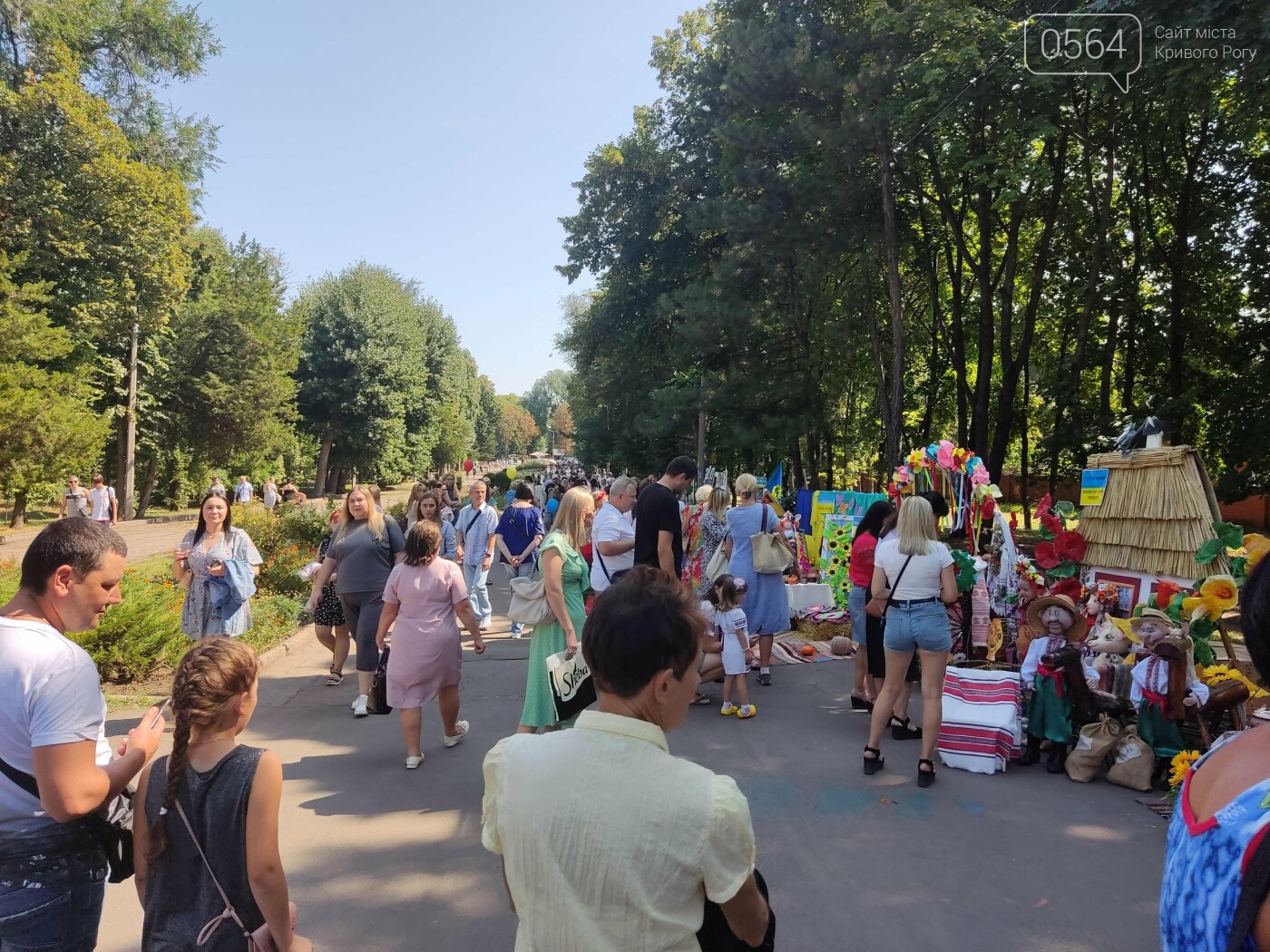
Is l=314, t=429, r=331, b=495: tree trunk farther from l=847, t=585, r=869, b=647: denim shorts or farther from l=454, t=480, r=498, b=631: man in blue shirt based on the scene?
l=847, t=585, r=869, b=647: denim shorts

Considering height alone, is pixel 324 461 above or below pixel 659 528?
above

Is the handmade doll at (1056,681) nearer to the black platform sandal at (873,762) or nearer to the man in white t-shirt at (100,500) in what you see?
the black platform sandal at (873,762)

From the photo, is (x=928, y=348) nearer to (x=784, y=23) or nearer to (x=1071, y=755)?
(x=784, y=23)

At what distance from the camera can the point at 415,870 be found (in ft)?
12.4

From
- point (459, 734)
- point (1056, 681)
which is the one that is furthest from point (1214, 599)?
point (459, 734)

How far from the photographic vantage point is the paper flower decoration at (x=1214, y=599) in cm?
459

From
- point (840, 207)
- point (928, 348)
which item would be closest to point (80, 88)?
point (840, 207)

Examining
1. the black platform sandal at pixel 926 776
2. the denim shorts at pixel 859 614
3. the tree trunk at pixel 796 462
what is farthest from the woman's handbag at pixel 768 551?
the tree trunk at pixel 796 462

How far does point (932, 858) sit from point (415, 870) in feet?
8.57

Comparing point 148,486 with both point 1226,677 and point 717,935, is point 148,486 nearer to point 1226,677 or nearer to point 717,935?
point 1226,677

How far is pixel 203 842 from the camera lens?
1.94m

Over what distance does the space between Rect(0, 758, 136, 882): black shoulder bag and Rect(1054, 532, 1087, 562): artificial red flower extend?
21.9 ft

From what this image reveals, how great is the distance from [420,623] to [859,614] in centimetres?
361

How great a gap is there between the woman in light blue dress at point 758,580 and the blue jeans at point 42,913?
5690 millimetres
